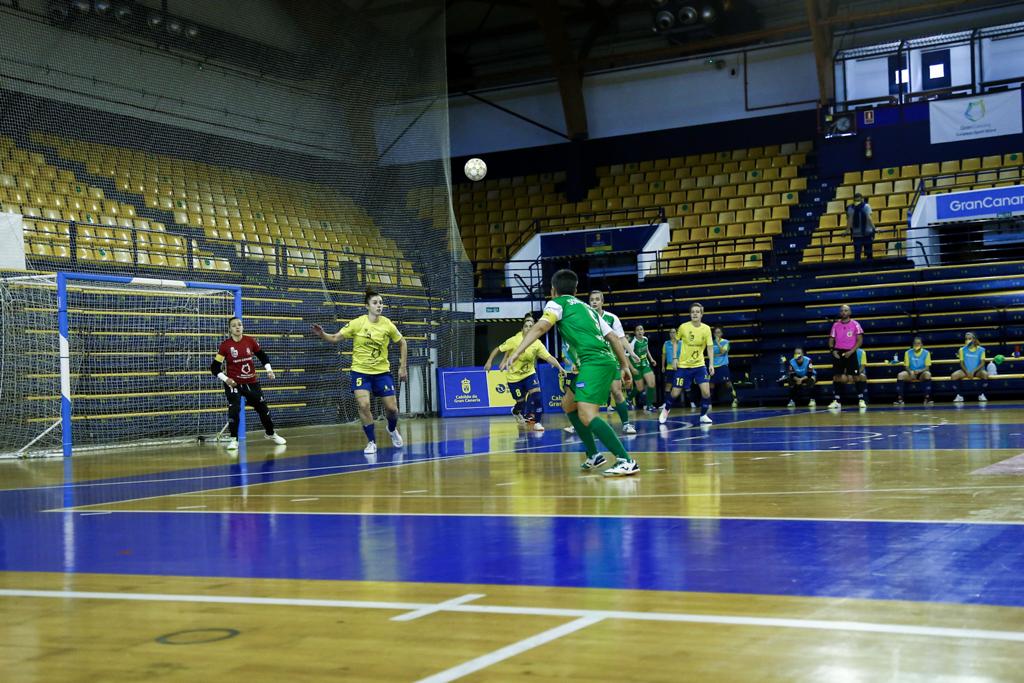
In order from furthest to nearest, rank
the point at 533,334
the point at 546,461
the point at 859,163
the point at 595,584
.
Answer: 1. the point at 859,163
2. the point at 546,461
3. the point at 533,334
4. the point at 595,584

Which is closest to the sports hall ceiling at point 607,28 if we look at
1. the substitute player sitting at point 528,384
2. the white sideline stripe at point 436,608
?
the substitute player sitting at point 528,384

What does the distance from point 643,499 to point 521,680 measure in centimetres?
447

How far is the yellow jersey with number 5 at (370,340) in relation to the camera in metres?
13.8

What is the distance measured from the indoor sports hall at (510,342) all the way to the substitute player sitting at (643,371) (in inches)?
9.6

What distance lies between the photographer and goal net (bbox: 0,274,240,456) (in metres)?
15.9

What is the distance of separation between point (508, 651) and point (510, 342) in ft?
46.4

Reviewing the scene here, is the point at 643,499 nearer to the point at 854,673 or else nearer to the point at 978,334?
the point at 854,673

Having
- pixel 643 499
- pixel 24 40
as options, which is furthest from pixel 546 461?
pixel 24 40

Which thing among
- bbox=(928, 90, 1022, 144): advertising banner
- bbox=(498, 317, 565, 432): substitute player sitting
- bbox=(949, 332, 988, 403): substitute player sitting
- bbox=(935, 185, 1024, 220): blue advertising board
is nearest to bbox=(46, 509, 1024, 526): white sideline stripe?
bbox=(498, 317, 565, 432): substitute player sitting

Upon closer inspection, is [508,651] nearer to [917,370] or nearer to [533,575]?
[533,575]

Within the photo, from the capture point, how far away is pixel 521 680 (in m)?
3.06

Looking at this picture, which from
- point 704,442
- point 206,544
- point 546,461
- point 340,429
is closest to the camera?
point 206,544

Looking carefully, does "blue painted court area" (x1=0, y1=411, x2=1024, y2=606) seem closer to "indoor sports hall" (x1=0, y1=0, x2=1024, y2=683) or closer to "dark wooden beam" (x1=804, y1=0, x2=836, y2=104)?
"indoor sports hall" (x1=0, y1=0, x2=1024, y2=683)

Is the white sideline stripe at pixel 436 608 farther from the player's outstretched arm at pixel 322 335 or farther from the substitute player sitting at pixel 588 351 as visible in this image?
the player's outstretched arm at pixel 322 335
